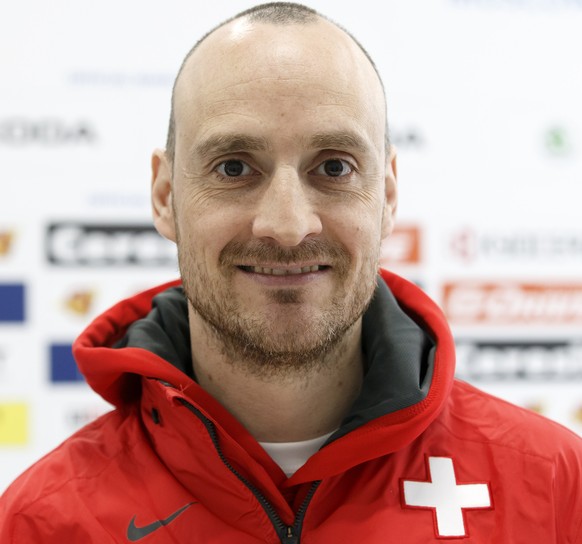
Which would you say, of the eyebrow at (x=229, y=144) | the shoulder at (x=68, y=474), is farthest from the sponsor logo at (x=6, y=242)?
the eyebrow at (x=229, y=144)

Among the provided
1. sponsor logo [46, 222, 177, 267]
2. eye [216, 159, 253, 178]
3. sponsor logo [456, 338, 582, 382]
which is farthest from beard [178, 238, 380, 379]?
sponsor logo [456, 338, 582, 382]

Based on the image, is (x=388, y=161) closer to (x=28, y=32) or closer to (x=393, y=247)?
(x=393, y=247)

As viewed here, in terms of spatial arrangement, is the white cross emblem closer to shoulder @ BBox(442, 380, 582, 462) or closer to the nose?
shoulder @ BBox(442, 380, 582, 462)

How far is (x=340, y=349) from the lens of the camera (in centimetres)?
119

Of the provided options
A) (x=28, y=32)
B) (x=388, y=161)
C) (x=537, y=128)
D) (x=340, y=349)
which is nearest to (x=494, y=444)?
(x=340, y=349)

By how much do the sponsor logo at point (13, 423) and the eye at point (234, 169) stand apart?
1.39 m

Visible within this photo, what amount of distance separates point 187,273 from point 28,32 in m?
1.43

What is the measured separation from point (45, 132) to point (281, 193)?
143cm

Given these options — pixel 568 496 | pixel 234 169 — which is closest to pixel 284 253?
pixel 234 169

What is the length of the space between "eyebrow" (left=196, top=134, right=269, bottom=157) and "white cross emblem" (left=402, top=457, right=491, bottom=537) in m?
0.52

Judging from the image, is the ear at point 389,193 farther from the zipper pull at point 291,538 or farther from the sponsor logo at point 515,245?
the sponsor logo at point 515,245

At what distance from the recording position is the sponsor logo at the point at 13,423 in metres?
2.19

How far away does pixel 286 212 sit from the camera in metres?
1.02

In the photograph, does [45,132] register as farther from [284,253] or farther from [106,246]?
[284,253]
